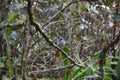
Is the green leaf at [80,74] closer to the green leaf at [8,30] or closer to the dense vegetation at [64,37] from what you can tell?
the dense vegetation at [64,37]

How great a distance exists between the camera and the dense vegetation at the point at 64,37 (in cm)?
154

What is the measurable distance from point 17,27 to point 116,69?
101 centimetres

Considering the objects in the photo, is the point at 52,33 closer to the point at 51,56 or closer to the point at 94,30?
the point at 51,56

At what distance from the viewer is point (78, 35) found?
115 inches

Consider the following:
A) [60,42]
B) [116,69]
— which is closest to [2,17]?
[60,42]

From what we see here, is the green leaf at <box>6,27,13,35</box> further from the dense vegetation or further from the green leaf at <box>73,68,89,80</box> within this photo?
the green leaf at <box>73,68,89,80</box>

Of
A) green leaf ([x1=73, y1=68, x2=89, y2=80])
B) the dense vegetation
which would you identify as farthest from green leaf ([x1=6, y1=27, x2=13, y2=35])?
green leaf ([x1=73, y1=68, x2=89, y2=80])

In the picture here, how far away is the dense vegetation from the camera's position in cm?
154

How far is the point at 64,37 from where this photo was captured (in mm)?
2658

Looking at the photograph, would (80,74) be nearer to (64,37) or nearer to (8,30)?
(64,37)

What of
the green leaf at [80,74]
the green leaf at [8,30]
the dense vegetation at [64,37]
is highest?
the green leaf at [8,30]

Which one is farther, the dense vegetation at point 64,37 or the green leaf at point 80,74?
the green leaf at point 80,74

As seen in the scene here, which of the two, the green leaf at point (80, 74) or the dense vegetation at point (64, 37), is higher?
the dense vegetation at point (64, 37)

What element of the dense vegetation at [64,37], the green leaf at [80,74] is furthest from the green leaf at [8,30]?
the green leaf at [80,74]
